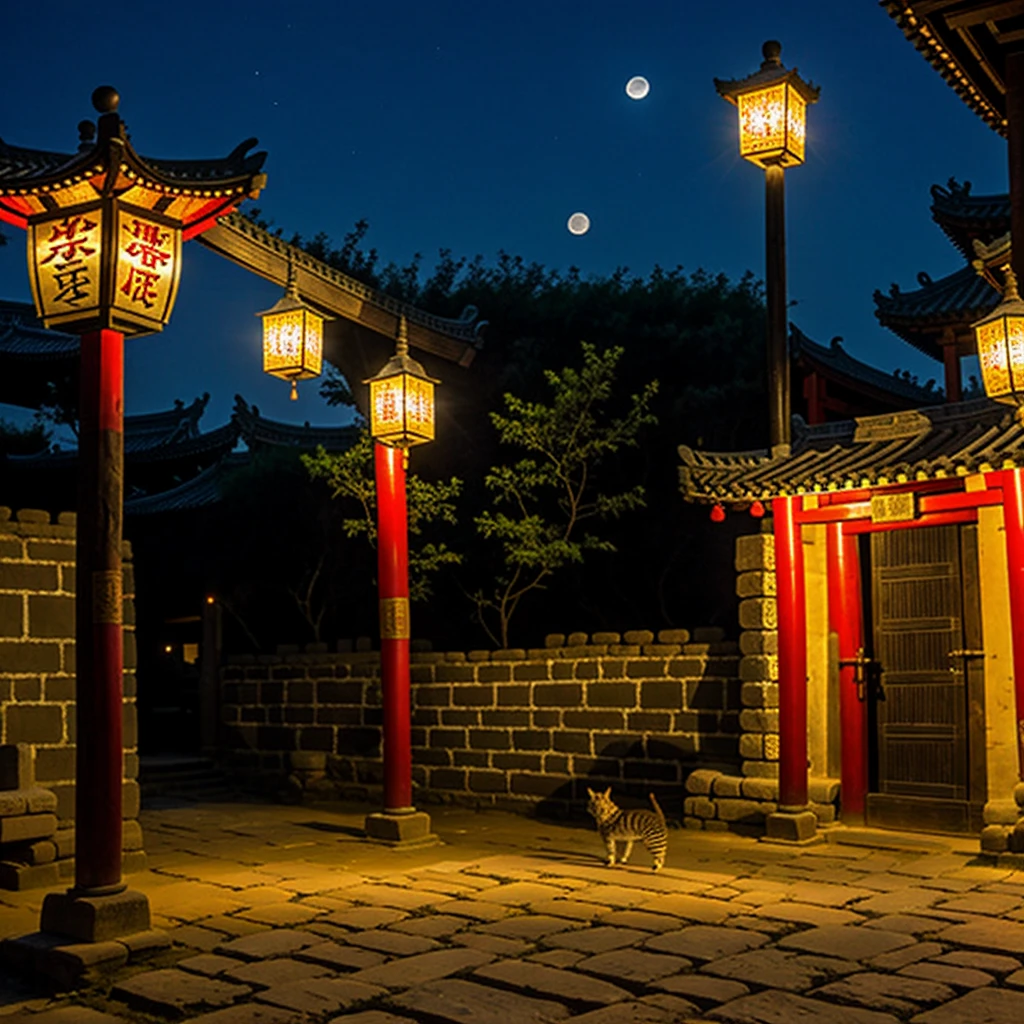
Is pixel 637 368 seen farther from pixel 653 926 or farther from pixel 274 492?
pixel 653 926

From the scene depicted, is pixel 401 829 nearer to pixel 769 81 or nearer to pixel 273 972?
pixel 273 972

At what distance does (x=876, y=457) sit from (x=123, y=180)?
234 inches

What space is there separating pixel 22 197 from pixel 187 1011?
4341 mm

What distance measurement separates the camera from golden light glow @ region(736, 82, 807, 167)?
1008cm

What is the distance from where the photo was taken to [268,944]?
6.13 meters

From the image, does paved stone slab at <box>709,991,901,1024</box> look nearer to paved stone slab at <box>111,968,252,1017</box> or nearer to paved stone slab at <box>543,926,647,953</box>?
paved stone slab at <box>543,926,647,953</box>

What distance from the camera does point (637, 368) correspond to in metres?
18.5

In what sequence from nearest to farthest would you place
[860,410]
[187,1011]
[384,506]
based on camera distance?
[187,1011], [384,506], [860,410]

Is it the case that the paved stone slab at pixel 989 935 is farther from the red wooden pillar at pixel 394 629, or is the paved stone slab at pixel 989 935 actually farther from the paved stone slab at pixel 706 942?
the red wooden pillar at pixel 394 629

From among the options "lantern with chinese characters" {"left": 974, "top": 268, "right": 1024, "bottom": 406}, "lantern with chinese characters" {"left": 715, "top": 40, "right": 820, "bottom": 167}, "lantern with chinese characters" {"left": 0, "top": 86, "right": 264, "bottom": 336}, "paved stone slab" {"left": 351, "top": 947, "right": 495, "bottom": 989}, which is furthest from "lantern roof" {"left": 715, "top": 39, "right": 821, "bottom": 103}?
"paved stone slab" {"left": 351, "top": 947, "right": 495, "bottom": 989}

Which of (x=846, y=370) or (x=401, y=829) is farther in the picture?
(x=846, y=370)

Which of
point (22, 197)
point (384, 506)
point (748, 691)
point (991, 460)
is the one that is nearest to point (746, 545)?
point (748, 691)

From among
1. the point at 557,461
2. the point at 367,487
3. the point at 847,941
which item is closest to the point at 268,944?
the point at 847,941

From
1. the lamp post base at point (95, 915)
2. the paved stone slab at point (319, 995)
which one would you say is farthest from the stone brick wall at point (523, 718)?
the paved stone slab at point (319, 995)
